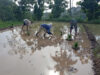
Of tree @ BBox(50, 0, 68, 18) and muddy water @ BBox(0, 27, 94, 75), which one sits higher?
muddy water @ BBox(0, 27, 94, 75)

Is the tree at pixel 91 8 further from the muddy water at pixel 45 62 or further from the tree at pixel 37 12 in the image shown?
the muddy water at pixel 45 62

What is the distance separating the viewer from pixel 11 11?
23500mm

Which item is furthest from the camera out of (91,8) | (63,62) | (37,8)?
(37,8)

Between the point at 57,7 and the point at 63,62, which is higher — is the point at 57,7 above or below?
below

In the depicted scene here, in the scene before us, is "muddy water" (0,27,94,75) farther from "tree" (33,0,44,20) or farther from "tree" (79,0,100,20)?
"tree" (33,0,44,20)

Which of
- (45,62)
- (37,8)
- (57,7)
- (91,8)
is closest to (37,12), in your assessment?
(37,8)

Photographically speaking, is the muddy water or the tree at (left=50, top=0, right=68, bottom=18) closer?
the muddy water

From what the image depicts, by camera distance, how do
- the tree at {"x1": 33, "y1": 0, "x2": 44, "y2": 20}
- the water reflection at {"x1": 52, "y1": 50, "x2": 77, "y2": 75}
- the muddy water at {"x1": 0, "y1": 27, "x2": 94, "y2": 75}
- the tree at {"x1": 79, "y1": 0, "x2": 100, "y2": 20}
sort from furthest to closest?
the tree at {"x1": 33, "y1": 0, "x2": 44, "y2": 20} < the tree at {"x1": 79, "y1": 0, "x2": 100, "y2": 20} < the water reflection at {"x1": 52, "y1": 50, "x2": 77, "y2": 75} < the muddy water at {"x1": 0, "y1": 27, "x2": 94, "y2": 75}

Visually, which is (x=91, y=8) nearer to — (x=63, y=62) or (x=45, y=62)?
(x=63, y=62)

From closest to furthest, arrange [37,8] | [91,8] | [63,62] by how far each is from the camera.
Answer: [63,62]
[91,8]
[37,8]

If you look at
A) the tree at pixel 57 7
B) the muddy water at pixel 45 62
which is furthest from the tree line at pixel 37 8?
the muddy water at pixel 45 62

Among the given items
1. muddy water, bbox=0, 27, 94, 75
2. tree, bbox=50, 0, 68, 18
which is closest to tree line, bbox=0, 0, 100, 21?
tree, bbox=50, 0, 68, 18

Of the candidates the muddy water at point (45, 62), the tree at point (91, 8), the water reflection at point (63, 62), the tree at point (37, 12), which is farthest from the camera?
the tree at point (37, 12)

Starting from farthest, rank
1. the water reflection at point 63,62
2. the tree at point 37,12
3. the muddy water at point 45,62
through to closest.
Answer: the tree at point 37,12 < the water reflection at point 63,62 < the muddy water at point 45,62
